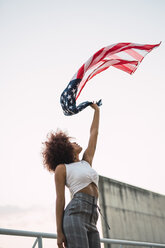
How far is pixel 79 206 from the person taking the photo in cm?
174

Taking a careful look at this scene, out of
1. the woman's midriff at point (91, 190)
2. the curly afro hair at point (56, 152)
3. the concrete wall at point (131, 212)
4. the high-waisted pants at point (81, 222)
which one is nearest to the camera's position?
the high-waisted pants at point (81, 222)

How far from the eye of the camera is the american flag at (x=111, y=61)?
10.9 feet

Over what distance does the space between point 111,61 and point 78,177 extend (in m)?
2.51

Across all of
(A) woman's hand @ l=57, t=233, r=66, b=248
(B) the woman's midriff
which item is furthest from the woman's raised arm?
(A) woman's hand @ l=57, t=233, r=66, b=248

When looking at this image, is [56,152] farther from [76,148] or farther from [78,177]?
[78,177]

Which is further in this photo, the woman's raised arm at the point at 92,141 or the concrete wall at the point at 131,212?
the concrete wall at the point at 131,212

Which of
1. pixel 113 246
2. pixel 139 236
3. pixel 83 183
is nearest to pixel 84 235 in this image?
pixel 83 183

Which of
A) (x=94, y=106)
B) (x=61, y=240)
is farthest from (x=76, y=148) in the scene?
(x=61, y=240)

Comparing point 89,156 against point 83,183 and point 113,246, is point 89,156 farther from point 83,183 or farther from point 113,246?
point 113,246

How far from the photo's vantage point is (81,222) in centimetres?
169

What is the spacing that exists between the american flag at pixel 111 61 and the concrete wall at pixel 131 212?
3.87m

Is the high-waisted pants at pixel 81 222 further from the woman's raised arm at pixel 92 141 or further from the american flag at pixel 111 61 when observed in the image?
the american flag at pixel 111 61

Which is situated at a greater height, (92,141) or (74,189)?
(92,141)

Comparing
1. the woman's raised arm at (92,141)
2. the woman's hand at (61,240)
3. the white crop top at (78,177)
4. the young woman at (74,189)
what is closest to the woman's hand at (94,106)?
the woman's raised arm at (92,141)
